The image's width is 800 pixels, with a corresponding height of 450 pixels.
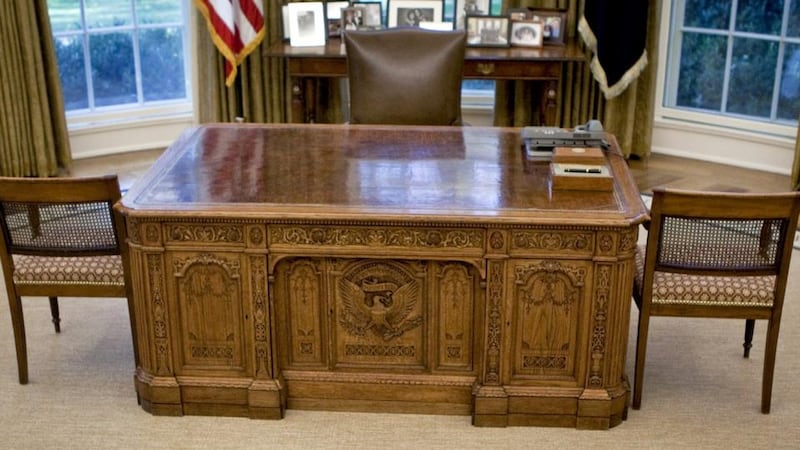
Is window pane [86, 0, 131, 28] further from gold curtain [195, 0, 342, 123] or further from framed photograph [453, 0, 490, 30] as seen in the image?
framed photograph [453, 0, 490, 30]

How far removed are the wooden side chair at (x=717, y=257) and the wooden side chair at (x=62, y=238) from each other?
1665mm

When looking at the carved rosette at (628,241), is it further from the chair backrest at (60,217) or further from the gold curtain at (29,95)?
the gold curtain at (29,95)

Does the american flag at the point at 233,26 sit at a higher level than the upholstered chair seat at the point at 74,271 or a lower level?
higher

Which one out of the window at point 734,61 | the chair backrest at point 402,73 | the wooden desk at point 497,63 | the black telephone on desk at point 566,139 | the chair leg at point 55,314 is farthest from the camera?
the window at point 734,61

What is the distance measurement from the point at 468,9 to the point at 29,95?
233cm

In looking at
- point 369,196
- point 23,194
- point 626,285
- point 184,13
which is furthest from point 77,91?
point 626,285

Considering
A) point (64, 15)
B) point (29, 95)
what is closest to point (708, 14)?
point (64, 15)

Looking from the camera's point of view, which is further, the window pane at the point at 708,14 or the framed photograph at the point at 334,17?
the window pane at the point at 708,14

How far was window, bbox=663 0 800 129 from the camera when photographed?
5.76 metres

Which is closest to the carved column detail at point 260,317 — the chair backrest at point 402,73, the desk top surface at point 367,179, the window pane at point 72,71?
the desk top surface at point 367,179

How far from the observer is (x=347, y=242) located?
324 cm

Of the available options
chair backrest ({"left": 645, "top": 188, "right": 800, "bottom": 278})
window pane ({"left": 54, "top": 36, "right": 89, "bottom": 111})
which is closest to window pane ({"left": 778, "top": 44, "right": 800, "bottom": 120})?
chair backrest ({"left": 645, "top": 188, "right": 800, "bottom": 278})

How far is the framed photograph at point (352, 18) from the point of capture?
5.52 m

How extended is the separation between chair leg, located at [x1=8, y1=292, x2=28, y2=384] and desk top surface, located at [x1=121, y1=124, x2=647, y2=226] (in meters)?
0.60
